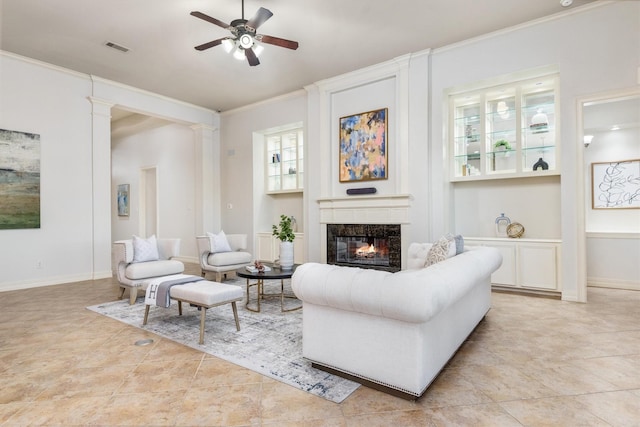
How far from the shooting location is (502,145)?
4.88 m

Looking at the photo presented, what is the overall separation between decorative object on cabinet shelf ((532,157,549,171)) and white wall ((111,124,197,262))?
656cm

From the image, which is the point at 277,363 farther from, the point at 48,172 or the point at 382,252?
the point at 48,172

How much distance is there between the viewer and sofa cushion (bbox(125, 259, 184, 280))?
4117mm

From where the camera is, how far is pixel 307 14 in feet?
12.9

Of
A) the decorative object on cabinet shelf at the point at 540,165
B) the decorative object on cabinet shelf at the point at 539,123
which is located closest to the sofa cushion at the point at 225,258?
the decorative object on cabinet shelf at the point at 540,165

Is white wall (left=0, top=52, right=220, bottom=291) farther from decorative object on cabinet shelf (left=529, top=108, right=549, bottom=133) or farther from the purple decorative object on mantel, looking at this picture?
decorative object on cabinet shelf (left=529, top=108, right=549, bottom=133)

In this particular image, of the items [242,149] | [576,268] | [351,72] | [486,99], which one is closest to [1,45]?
[242,149]

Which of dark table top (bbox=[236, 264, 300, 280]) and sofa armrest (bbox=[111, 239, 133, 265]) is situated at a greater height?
sofa armrest (bbox=[111, 239, 133, 265])

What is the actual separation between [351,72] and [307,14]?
5.91ft

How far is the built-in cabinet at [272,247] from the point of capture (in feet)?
21.9

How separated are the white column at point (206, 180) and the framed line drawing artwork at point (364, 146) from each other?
130 inches

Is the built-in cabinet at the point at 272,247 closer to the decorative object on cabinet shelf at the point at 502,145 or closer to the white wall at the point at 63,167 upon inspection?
the white wall at the point at 63,167

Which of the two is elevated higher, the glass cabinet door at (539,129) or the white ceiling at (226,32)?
the white ceiling at (226,32)

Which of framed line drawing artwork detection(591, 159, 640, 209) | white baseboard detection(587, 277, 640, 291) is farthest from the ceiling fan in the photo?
white baseboard detection(587, 277, 640, 291)
